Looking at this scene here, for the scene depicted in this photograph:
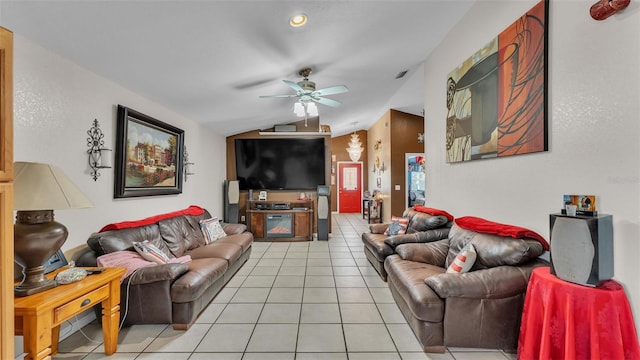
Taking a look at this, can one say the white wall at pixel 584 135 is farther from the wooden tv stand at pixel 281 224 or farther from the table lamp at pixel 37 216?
the wooden tv stand at pixel 281 224

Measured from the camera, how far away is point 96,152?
8.54 ft

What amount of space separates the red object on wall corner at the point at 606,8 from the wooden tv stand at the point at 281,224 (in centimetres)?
504

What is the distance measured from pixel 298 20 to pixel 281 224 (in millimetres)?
4381

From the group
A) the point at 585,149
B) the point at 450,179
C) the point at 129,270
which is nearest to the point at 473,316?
the point at 585,149

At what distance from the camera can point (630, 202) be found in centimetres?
148

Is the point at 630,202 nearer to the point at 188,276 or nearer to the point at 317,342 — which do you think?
the point at 317,342

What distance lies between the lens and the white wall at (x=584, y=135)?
148 centimetres

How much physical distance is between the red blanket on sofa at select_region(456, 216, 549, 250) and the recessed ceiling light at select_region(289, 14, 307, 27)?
8.15ft

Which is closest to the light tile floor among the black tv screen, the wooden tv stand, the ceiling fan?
the wooden tv stand

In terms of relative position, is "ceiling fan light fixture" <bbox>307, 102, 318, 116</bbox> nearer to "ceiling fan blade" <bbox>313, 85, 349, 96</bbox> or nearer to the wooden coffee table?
"ceiling fan blade" <bbox>313, 85, 349, 96</bbox>

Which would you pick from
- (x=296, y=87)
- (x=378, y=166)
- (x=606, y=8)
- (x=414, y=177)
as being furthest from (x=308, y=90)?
(x=378, y=166)

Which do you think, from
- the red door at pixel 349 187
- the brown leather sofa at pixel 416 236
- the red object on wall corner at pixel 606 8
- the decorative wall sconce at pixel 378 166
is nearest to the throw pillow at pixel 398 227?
the brown leather sofa at pixel 416 236

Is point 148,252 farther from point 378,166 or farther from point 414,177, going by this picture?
Result: point 378,166

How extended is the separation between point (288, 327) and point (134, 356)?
1174mm
